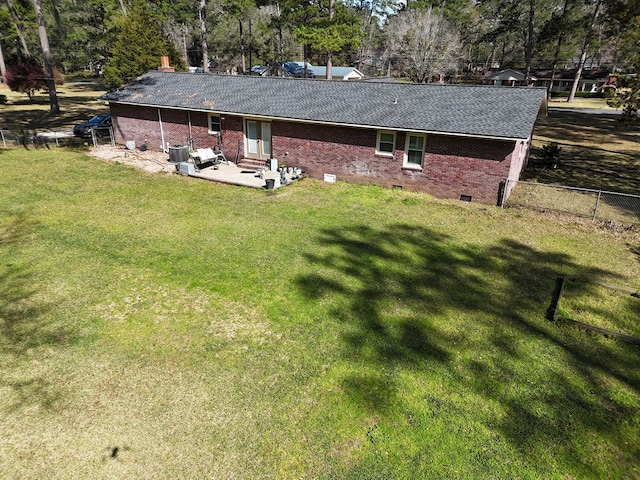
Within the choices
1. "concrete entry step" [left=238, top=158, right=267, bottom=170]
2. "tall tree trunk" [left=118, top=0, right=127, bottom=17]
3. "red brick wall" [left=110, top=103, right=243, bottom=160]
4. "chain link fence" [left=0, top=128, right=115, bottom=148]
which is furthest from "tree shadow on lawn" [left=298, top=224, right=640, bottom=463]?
"tall tree trunk" [left=118, top=0, right=127, bottom=17]

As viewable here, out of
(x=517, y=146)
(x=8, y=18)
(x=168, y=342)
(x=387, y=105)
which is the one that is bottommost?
(x=168, y=342)

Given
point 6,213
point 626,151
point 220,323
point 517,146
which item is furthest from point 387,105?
point 626,151

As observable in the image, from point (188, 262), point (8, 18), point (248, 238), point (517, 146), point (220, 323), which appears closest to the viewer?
point (220, 323)

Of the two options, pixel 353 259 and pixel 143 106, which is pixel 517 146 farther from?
pixel 143 106

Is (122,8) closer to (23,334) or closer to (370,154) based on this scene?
(370,154)

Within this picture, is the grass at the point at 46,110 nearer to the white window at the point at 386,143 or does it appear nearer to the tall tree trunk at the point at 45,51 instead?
the tall tree trunk at the point at 45,51

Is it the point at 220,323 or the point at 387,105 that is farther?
the point at 387,105

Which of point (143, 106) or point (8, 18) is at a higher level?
point (8, 18)
